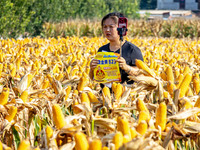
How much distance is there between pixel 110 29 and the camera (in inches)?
136

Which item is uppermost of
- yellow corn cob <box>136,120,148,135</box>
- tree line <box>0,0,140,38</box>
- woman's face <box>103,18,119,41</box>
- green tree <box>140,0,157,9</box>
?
woman's face <box>103,18,119,41</box>

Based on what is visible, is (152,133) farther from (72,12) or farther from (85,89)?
(72,12)

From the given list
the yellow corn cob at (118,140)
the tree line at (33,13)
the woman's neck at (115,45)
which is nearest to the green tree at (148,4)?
the tree line at (33,13)

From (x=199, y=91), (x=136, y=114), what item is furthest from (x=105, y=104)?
(x=199, y=91)

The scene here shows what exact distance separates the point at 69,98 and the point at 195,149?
1046 mm

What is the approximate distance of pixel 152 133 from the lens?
1628 mm

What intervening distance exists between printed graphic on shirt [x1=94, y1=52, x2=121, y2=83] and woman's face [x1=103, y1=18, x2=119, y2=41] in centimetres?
48

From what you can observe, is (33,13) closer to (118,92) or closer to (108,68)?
(108,68)

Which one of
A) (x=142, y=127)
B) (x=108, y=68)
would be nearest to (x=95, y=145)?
(x=142, y=127)

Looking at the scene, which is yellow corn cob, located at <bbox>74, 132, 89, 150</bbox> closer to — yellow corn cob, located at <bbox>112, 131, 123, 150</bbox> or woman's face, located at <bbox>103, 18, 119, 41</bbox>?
yellow corn cob, located at <bbox>112, 131, 123, 150</bbox>

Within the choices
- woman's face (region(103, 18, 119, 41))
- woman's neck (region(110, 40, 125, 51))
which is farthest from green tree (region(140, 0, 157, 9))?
woman's face (region(103, 18, 119, 41))

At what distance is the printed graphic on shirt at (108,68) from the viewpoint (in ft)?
9.71

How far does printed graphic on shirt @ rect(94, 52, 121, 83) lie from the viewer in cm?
296

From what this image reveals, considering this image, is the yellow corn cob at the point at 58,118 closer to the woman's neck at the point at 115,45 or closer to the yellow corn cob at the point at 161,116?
the yellow corn cob at the point at 161,116
